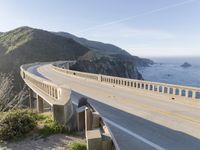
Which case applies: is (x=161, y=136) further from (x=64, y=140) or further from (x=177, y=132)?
(x=64, y=140)

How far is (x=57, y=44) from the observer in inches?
4323

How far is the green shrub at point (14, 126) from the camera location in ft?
20.9

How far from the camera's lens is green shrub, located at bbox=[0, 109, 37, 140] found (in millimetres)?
6367

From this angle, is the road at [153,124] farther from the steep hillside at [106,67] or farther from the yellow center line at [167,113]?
the steep hillside at [106,67]

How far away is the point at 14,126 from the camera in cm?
650

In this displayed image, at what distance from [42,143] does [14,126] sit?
1.19 meters

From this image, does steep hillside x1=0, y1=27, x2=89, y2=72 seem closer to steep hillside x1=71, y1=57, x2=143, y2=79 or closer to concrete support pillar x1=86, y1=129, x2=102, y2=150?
steep hillside x1=71, y1=57, x2=143, y2=79

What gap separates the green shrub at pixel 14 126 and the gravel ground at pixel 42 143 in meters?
0.30

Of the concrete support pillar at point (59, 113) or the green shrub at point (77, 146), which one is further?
the concrete support pillar at point (59, 113)

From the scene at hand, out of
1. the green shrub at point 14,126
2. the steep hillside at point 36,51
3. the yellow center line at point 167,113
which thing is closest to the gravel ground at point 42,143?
the green shrub at point 14,126

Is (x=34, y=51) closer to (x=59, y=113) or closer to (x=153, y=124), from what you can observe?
(x=153, y=124)

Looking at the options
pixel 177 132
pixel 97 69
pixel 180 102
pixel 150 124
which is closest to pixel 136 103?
pixel 180 102

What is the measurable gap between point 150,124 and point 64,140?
3.53 m

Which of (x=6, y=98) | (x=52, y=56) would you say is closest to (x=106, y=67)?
(x=52, y=56)
